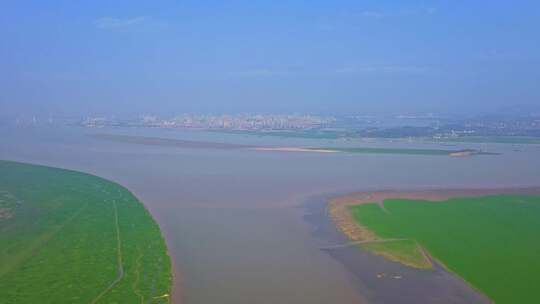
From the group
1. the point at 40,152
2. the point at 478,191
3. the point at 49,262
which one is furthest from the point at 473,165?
the point at 40,152

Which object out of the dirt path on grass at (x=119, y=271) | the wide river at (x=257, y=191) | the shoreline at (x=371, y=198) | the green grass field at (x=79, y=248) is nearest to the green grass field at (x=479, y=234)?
the shoreline at (x=371, y=198)

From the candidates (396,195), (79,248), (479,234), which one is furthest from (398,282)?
(396,195)

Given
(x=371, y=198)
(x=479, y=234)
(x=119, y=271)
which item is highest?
(x=371, y=198)

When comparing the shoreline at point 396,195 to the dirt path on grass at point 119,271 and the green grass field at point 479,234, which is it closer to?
the green grass field at point 479,234

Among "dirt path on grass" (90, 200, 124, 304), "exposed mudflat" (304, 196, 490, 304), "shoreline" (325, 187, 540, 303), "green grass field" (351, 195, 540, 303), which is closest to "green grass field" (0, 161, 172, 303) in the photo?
"dirt path on grass" (90, 200, 124, 304)

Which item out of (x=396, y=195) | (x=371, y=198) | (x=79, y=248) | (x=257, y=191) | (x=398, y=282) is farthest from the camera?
(x=257, y=191)

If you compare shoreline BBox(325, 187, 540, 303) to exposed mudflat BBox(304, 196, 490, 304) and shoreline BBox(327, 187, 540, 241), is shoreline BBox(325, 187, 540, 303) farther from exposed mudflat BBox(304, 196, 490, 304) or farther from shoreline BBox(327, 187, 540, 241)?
exposed mudflat BBox(304, 196, 490, 304)

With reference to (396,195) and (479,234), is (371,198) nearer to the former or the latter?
(396,195)
